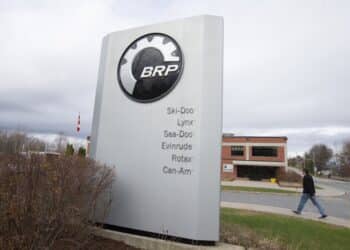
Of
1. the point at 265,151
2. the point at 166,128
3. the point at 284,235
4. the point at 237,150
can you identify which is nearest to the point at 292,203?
the point at 284,235

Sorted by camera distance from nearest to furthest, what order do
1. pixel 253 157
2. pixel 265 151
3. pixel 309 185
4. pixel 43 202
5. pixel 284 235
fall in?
pixel 43 202 < pixel 284 235 < pixel 309 185 < pixel 265 151 < pixel 253 157

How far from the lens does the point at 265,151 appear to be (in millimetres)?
36438

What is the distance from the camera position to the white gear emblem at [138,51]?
4.63m

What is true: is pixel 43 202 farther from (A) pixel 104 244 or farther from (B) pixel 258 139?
(B) pixel 258 139

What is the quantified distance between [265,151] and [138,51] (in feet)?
117

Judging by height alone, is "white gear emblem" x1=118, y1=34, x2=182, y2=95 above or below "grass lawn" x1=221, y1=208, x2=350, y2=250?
above

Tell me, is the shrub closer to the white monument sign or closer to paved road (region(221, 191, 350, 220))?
the white monument sign

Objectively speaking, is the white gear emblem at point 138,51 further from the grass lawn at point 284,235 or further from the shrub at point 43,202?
the grass lawn at point 284,235

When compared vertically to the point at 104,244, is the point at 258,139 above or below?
above

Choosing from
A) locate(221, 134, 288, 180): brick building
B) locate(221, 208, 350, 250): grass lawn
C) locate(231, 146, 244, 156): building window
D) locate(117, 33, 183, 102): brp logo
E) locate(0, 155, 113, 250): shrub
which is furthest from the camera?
locate(231, 146, 244, 156): building window

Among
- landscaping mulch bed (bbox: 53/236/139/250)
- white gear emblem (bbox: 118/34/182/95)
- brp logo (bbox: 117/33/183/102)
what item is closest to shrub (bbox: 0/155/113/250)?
landscaping mulch bed (bbox: 53/236/139/250)

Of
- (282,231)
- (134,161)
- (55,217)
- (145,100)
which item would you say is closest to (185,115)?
(145,100)

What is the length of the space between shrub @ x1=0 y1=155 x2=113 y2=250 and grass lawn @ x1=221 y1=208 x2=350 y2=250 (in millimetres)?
2847

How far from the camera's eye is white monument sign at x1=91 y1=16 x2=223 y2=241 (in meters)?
3.96
